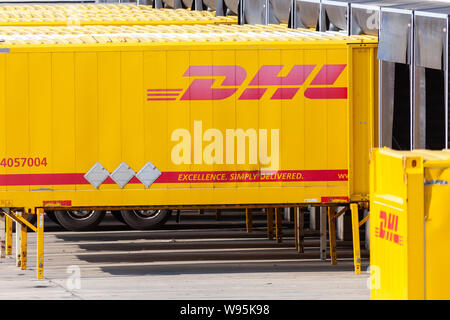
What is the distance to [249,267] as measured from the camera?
15906 millimetres

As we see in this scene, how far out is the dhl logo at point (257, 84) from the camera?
1475 cm

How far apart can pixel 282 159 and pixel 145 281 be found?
9.02 feet

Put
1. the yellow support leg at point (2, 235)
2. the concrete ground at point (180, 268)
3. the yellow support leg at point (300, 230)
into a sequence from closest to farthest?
the concrete ground at point (180, 268) < the yellow support leg at point (2, 235) < the yellow support leg at point (300, 230)

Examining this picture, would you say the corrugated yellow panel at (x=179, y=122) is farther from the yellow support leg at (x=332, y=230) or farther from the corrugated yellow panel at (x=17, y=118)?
the yellow support leg at (x=332, y=230)

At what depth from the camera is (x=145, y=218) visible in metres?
21.0

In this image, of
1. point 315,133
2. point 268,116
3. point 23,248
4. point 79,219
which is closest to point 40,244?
point 23,248

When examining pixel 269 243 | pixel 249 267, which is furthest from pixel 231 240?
pixel 249 267

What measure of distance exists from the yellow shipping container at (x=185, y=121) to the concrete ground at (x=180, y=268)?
3.83 ft

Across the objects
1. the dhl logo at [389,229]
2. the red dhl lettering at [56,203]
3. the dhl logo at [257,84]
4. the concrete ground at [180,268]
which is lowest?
the concrete ground at [180,268]

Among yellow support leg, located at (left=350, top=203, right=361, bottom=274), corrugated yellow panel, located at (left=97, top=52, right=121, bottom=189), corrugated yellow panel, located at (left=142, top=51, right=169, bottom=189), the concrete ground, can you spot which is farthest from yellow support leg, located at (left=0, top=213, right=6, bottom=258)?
yellow support leg, located at (left=350, top=203, right=361, bottom=274)

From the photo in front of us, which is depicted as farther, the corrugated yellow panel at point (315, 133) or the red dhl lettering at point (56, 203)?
the corrugated yellow panel at point (315, 133)

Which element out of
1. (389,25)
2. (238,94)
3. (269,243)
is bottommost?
(269,243)

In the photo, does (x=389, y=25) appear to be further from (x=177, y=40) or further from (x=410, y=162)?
(x=410, y=162)

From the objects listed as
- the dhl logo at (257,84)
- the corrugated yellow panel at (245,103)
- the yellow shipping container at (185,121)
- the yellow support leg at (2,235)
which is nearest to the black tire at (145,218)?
the yellow support leg at (2,235)
